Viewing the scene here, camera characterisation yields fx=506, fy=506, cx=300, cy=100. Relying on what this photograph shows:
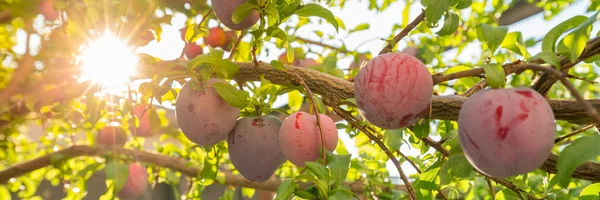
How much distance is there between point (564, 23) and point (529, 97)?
163mm

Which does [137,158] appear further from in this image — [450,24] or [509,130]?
[509,130]

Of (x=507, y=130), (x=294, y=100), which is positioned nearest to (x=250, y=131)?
(x=294, y=100)

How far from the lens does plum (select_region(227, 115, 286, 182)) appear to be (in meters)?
0.73

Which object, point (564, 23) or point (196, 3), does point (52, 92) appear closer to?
point (196, 3)

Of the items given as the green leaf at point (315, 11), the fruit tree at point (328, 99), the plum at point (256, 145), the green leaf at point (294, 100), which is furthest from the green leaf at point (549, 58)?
the green leaf at point (294, 100)

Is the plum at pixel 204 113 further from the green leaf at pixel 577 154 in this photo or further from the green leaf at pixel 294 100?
the green leaf at pixel 577 154

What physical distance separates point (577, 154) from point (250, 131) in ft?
1.39

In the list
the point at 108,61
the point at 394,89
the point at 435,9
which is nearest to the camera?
the point at 394,89

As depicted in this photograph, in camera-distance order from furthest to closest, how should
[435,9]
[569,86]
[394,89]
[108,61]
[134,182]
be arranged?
[134,182] → [108,61] → [435,9] → [394,89] → [569,86]

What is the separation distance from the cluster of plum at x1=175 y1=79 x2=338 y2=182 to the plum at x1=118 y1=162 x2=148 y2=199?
79 centimetres

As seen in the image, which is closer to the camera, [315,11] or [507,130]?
[507,130]

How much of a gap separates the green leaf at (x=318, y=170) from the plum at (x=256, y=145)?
196 mm

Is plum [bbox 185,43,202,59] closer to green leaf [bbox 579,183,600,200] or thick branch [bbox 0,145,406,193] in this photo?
thick branch [bbox 0,145,406,193]

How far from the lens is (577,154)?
1.46 ft
